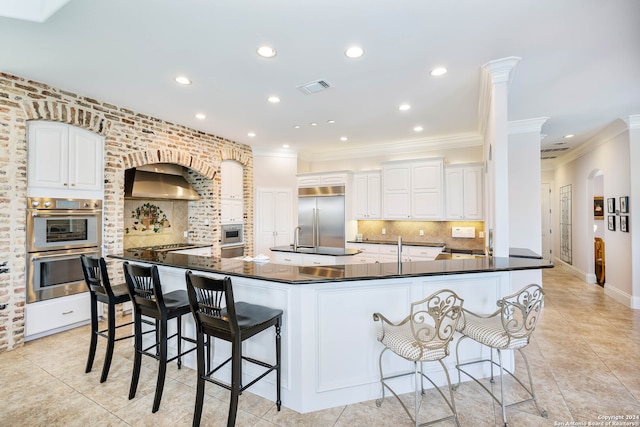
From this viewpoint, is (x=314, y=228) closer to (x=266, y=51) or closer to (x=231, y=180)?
(x=231, y=180)

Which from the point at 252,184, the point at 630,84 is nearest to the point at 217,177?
the point at 252,184

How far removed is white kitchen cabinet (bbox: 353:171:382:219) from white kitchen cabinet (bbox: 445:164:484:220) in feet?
4.36

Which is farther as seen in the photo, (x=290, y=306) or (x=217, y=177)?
(x=217, y=177)

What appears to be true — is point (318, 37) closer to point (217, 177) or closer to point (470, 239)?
point (217, 177)

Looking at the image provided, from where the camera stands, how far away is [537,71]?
3156 millimetres

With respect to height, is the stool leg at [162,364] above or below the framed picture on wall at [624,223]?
below

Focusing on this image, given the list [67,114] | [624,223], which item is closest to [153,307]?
[67,114]

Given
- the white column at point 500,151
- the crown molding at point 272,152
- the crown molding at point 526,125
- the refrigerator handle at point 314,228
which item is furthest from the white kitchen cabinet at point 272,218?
the white column at point 500,151

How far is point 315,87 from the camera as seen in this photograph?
11.7ft

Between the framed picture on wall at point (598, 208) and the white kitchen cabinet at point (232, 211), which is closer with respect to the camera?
the white kitchen cabinet at point (232, 211)

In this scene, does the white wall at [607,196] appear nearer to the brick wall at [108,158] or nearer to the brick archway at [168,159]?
the brick wall at [108,158]

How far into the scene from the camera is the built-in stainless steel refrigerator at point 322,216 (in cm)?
648

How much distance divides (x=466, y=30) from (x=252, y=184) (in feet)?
15.9

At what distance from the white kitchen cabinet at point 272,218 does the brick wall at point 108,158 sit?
0.20 m
